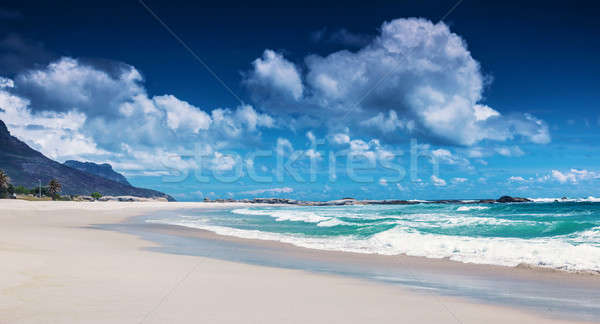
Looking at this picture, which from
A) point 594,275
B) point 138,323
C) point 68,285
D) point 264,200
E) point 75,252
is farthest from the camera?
point 264,200

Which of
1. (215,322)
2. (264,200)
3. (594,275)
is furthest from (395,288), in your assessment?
(264,200)

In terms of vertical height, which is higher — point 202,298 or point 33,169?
point 33,169

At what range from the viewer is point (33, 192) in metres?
91.9

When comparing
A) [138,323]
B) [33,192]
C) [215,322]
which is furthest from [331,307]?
[33,192]

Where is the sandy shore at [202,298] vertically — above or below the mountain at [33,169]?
below

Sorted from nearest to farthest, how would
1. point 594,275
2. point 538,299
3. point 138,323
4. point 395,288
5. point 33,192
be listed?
1. point 138,323
2. point 538,299
3. point 395,288
4. point 594,275
5. point 33,192

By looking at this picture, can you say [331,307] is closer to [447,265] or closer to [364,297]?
[364,297]

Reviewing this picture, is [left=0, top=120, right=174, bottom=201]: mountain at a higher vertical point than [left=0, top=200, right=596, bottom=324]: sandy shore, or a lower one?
higher

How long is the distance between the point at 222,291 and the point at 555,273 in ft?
24.6

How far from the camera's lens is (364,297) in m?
6.45

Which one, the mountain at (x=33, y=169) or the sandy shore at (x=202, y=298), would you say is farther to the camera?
the mountain at (x=33, y=169)

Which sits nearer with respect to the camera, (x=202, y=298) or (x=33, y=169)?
(x=202, y=298)

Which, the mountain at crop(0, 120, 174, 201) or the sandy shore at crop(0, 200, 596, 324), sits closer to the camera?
the sandy shore at crop(0, 200, 596, 324)

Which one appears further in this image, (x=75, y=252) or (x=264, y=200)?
(x=264, y=200)
